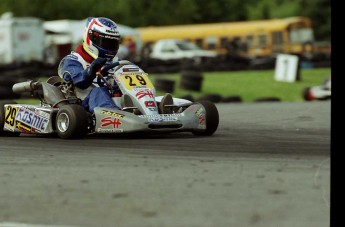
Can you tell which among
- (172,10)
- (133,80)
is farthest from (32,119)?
(172,10)

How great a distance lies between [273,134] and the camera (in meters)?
9.34

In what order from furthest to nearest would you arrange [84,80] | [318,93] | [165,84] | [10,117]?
1. [165,84]
2. [318,93]
3. [10,117]
4. [84,80]

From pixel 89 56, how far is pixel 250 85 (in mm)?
14487

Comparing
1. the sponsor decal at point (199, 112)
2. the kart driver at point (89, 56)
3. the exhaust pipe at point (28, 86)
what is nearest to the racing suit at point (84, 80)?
the kart driver at point (89, 56)

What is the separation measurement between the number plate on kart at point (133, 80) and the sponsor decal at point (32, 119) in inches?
31.4

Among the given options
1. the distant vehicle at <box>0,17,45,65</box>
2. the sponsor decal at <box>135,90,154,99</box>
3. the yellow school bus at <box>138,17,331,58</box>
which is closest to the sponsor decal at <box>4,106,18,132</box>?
the sponsor decal at <box>135,90,154,99</box>

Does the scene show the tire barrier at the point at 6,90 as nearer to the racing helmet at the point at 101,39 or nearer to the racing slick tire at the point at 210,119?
the racing helmet at the point at 101,39

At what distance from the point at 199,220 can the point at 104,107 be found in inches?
160

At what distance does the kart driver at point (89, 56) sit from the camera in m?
8.79

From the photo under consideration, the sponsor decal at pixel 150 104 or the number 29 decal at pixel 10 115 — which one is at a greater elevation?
the sponsor decal at pixel 150 104

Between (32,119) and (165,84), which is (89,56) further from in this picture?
(165,84)

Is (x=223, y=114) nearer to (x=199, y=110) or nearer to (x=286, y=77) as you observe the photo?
(x=199, y=110)

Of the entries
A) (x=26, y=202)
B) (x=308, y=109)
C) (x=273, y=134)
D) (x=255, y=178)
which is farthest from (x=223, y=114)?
(x=26, y=202)

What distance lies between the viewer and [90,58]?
357 inches
